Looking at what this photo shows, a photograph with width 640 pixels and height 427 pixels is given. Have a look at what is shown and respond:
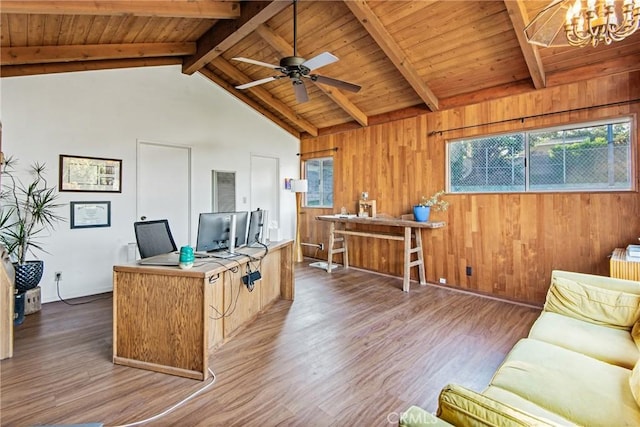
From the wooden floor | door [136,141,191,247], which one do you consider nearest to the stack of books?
the wooden floor

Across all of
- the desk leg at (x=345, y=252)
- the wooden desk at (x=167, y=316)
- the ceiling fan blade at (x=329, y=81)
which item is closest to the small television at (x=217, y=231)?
the wooden desk at (x=167, y=316)

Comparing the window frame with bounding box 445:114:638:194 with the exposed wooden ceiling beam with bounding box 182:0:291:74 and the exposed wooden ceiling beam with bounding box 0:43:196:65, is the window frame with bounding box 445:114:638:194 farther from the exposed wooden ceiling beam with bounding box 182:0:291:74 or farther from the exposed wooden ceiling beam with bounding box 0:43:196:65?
the exposed wooden ceiling beam with bounding box 0:43:196:65

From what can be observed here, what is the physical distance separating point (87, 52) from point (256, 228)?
3.04 metres

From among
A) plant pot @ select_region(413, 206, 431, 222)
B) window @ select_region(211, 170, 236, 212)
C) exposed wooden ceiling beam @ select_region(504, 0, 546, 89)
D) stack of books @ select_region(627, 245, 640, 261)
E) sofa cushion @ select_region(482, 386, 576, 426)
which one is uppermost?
exposed wooden ceiling beam @ select_region(504, 0, 546, 89)

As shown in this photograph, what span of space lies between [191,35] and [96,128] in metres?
1.82

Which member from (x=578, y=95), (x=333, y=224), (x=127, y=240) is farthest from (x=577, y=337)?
(x=127, y=240)

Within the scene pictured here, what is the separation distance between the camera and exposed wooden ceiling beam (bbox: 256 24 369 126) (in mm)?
3842

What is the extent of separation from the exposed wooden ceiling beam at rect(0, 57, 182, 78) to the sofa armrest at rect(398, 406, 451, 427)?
203 inches

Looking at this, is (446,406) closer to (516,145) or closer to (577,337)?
(577,337)

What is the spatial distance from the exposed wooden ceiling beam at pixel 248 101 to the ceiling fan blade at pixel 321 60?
306cm

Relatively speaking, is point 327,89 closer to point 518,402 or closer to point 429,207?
point 429,207

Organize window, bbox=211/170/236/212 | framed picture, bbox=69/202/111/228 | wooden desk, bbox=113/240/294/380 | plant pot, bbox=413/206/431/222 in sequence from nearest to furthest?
wooden desk, bbox=113/240/294/380, framed picture, bbox=69/202/111/228, plant pot, bbox=413/206/431/222, window, bbox=211/170/236/212

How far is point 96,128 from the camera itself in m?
4.13

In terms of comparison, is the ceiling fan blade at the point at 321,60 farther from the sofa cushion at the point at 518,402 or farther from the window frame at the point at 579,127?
the sofa cushion at the point at 518,402
